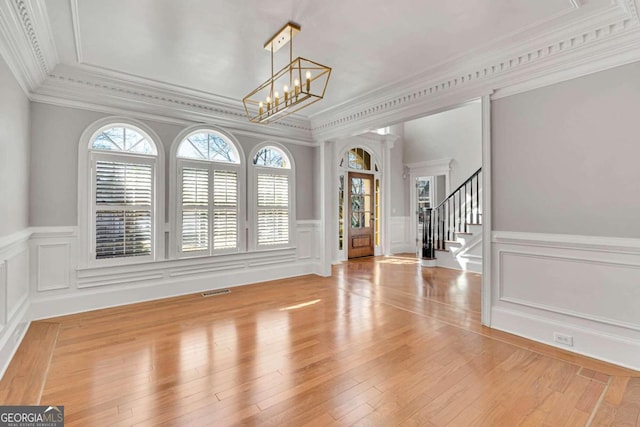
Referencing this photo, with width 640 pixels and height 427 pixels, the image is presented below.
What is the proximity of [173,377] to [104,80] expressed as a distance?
3549mm

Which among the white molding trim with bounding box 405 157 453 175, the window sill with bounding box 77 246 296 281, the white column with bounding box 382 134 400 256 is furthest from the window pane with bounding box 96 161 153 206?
the white molding trim with bounding box 405 157 453 175

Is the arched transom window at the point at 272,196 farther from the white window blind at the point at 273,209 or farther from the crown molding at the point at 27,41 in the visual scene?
the crown molding at the point at 27,41

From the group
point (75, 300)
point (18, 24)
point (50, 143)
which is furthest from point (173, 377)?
point (50, 143)

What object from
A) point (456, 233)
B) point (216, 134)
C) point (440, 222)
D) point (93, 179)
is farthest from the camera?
point (440, 222)

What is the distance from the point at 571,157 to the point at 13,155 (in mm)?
5126

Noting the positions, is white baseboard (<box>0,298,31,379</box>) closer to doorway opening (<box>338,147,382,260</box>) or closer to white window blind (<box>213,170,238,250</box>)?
white window blind (<box>213,170,238,250</box>)

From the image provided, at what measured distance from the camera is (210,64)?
134 inches

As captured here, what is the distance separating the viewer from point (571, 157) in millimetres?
2740

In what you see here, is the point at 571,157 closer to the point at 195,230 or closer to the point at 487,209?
the point at 487,209

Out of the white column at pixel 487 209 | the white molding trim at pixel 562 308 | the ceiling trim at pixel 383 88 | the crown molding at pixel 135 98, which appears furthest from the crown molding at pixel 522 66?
the crown molding at pixel 135 98

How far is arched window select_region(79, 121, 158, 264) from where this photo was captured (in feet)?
12.4

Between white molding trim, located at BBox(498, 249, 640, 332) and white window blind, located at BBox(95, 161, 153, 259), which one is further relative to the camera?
white window blind, located at BBox(95, 161, 153, 259)

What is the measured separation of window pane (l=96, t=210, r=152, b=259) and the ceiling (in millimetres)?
1769

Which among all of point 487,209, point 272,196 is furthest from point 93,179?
point 487,209
